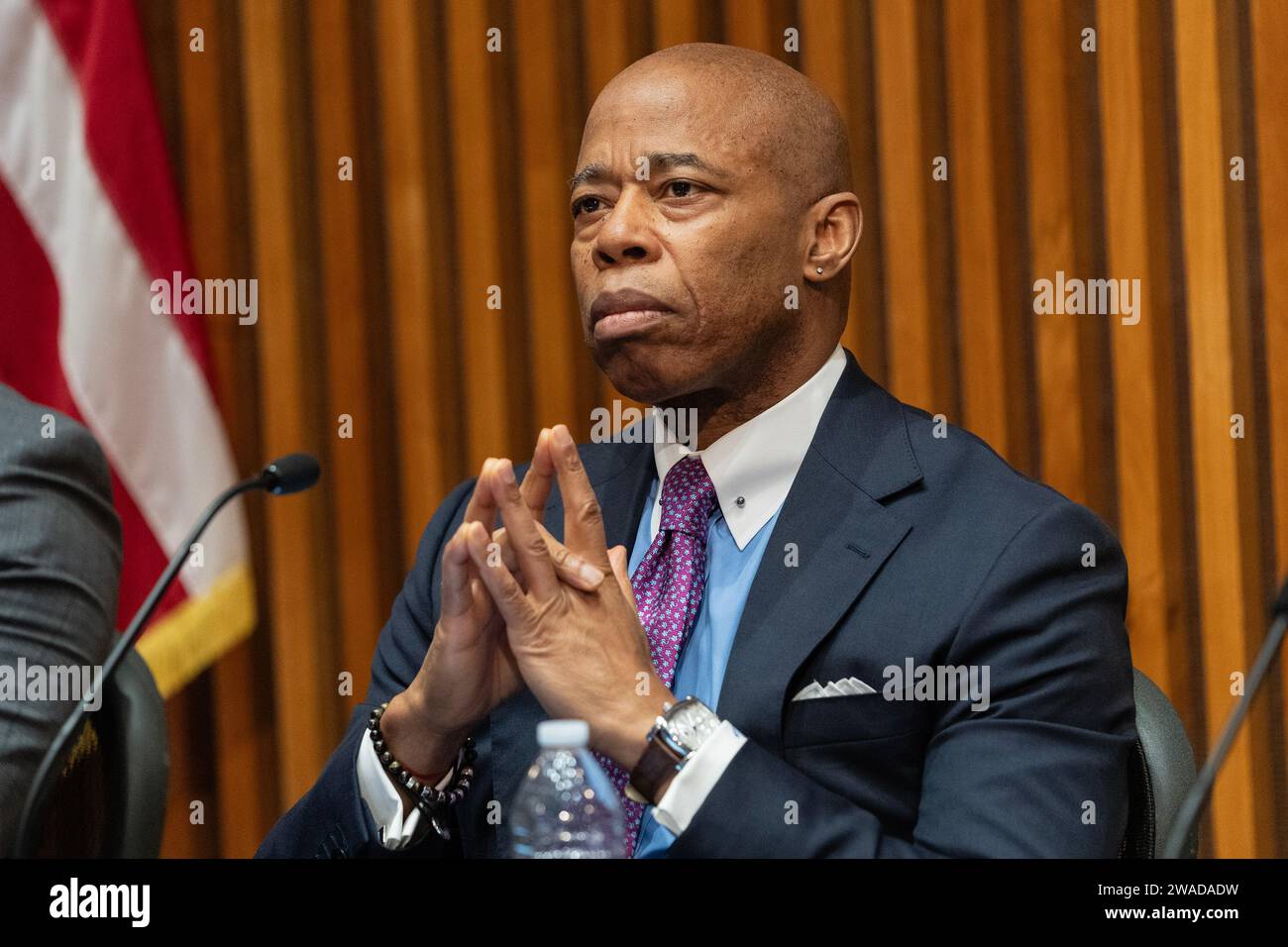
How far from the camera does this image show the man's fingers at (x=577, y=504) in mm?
1712

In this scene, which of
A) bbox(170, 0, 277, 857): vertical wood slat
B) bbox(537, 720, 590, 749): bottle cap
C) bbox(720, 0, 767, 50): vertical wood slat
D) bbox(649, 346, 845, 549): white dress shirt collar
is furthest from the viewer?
bbox(170, 0, 277, 857): vertical wood slat

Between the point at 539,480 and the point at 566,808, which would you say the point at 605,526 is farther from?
the point at 566,808

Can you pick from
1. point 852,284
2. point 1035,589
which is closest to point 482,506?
point 1035,589

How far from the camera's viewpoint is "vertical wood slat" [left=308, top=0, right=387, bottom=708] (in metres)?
3.08

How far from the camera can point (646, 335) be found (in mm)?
1972

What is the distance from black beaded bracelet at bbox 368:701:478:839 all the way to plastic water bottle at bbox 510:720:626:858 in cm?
11

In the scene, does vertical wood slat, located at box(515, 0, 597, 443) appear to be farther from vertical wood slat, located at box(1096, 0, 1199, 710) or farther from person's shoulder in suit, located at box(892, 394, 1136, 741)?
person's shoulder in suit, located at box(892, 394, 1136, 741)

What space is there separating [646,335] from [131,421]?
1437 mm

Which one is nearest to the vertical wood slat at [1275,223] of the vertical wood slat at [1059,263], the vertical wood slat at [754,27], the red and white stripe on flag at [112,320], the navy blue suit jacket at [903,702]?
the vertical wood slat at [1059,263]

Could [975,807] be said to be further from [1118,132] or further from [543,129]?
[543,129]

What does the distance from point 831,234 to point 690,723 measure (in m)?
0.84

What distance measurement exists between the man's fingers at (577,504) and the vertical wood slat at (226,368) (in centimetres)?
156

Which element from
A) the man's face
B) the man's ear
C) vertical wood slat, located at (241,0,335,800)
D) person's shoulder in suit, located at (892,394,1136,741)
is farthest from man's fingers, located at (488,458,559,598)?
vertical wood slat, located at (241,0,335,800)

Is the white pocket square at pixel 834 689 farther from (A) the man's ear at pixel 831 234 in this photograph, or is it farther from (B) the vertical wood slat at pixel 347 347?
(B) the vertical wood slat at pixel 347 347
